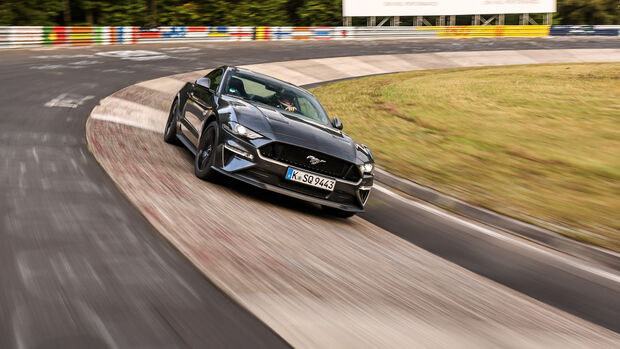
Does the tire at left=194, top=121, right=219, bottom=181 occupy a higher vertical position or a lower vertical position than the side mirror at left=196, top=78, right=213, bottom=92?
lower

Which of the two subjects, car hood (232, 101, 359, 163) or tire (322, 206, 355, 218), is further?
tire (322, 206, 355, 218)

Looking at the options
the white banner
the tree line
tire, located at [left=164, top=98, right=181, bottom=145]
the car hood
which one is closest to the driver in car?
the car hood

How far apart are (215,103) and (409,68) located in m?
23.6

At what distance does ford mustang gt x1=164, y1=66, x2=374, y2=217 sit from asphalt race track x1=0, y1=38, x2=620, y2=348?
69 cm

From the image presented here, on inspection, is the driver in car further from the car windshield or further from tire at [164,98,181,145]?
tire at [164,98,181,145]

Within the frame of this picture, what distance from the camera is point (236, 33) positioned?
4050 cm

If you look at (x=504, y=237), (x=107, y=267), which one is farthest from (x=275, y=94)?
(x=107, y=267)

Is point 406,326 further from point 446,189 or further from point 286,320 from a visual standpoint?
point 446,189

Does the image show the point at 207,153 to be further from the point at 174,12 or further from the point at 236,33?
the point at 174,12

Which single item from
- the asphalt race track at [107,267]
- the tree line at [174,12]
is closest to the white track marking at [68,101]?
the asphalt race track at [107,267]

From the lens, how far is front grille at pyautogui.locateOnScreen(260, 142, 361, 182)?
6324 mm

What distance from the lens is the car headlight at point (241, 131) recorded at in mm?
6418

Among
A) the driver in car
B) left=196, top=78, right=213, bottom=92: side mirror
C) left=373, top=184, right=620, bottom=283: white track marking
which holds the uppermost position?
left=196, top=78, right=213, bottom=92: side mirror

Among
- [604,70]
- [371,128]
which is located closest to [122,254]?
[371,128]
